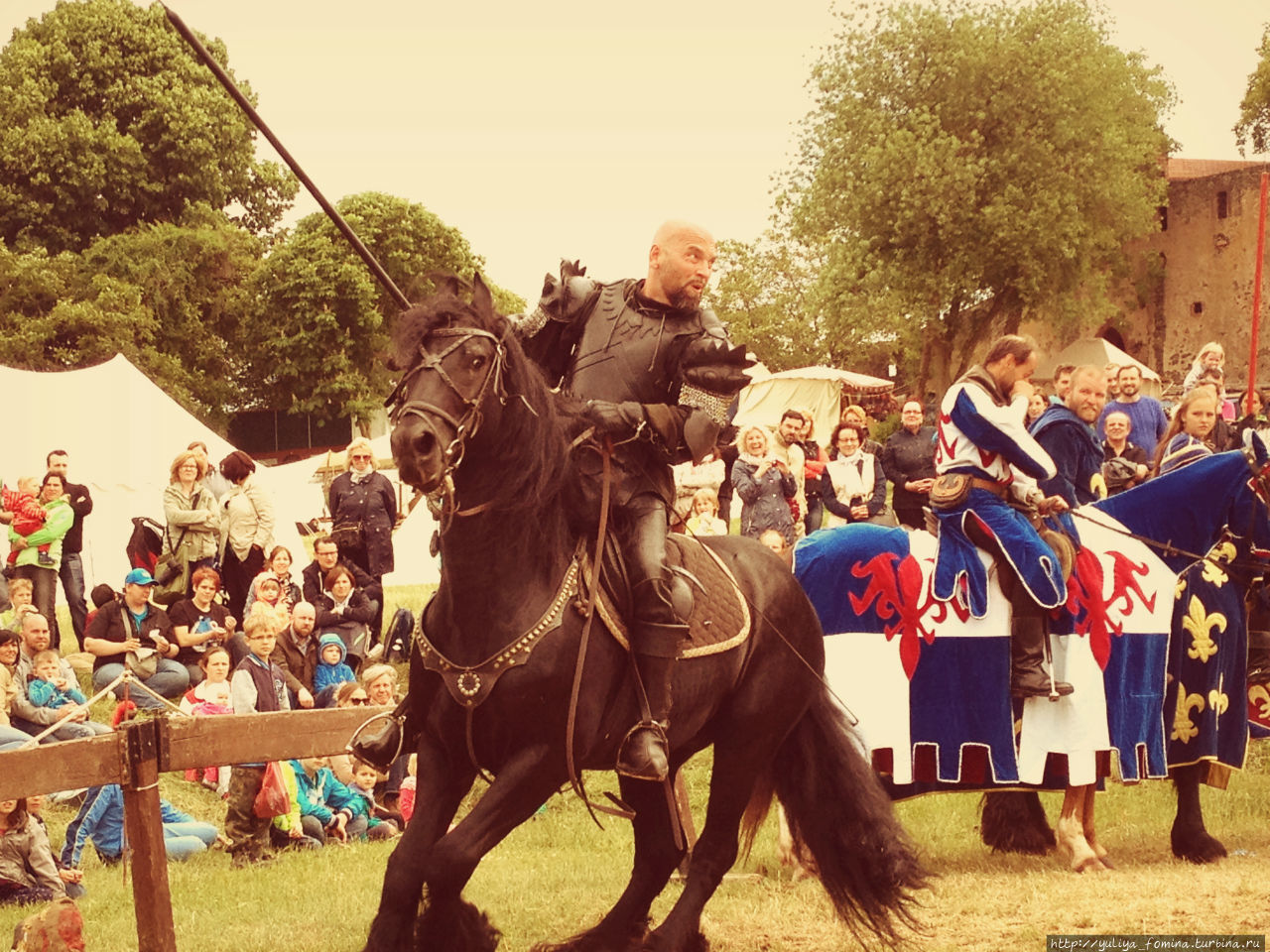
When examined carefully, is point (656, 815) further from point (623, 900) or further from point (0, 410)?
point (0, 410)

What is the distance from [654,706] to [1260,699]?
5.58 metres

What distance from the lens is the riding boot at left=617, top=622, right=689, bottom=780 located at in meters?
5.22

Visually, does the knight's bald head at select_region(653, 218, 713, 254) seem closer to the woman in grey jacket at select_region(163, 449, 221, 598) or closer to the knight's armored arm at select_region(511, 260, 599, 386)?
the knight's armored arm at select_region(511, 260, 599, 386)

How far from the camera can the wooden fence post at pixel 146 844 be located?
17.1ft

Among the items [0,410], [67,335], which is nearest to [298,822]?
[0,410]

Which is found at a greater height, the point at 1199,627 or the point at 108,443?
the point at 108,443

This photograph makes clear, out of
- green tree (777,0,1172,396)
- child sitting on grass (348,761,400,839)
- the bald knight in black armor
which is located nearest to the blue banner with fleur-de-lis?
the bald knight in black armor

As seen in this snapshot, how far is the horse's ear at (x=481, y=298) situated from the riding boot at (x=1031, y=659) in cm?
448

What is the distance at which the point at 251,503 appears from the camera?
497 inches

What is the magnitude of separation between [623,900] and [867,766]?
125 centimetres

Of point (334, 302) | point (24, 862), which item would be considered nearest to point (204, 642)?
point (24, 862)

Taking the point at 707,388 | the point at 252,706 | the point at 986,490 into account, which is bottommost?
the point at 252,706

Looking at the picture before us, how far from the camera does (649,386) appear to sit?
17.9ft

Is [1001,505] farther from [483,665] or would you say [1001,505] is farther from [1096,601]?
[483,665]
